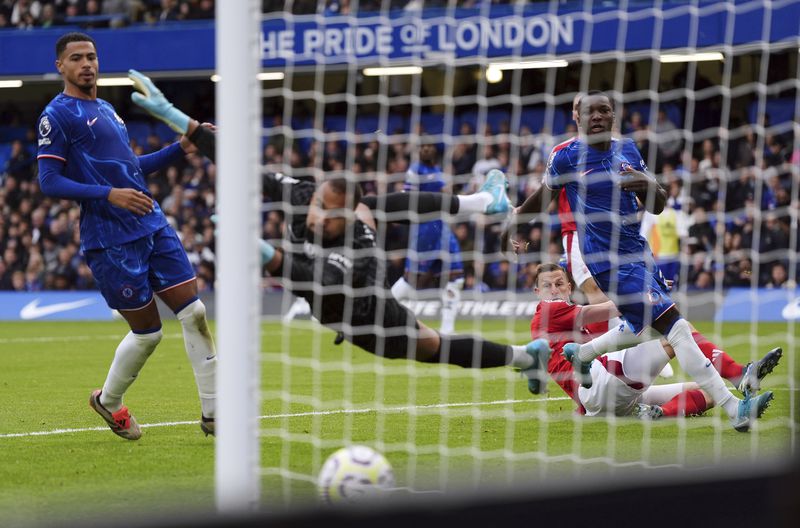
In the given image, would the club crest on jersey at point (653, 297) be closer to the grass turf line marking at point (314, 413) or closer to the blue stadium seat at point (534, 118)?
the grass turf line marking at point (314, 413)

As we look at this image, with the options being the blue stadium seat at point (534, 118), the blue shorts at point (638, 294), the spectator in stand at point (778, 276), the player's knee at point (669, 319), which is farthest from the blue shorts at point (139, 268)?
the blue stadium seat at point (534, 118)

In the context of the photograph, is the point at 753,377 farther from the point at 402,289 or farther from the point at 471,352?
the point at 402,289

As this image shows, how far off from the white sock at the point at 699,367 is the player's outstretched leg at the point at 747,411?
0.11ft

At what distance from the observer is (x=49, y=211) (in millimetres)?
21219

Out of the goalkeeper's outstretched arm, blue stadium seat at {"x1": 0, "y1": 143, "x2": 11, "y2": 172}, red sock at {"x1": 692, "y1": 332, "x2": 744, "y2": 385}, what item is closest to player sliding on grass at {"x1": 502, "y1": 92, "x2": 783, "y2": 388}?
red sock at {"x1": 692, "y1": 332, "x2": 744, "y2": 385}

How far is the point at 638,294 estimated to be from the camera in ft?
21.3

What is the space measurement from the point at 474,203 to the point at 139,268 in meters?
1.84

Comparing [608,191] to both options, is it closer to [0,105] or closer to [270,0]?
[270,0]

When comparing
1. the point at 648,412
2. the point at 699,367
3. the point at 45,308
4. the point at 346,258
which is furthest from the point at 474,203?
the point at 45,308

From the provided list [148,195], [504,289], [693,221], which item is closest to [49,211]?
[504,289]

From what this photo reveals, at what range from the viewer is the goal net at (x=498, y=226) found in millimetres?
5852

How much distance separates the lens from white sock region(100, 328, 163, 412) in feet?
21.7

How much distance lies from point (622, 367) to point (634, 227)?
2.63ft

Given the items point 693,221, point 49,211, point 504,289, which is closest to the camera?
point 693,221
